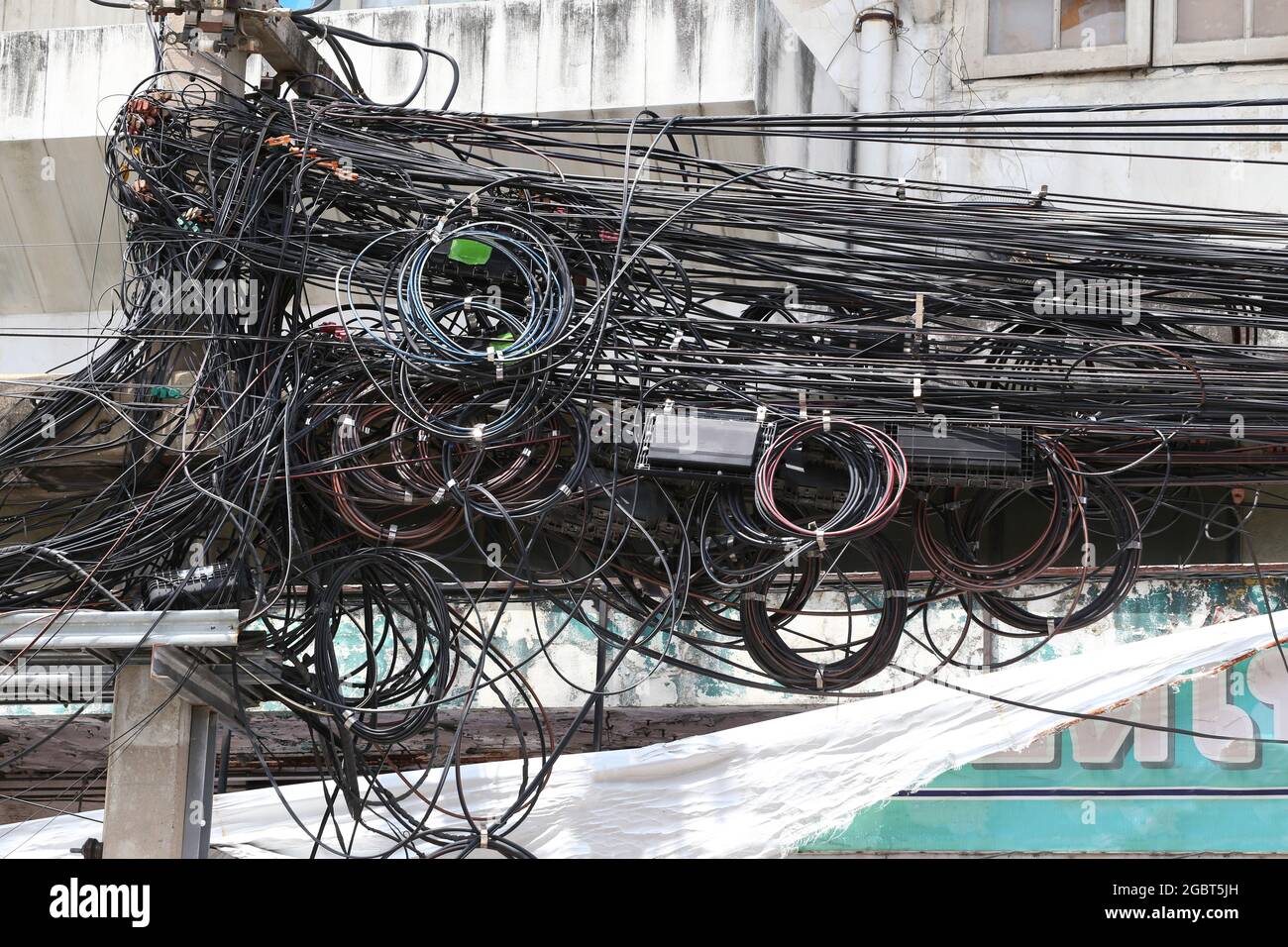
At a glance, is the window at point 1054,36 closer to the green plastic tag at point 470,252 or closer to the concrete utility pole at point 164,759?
the green plastic tag at point 470,252

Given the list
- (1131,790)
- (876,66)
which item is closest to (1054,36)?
(876,66)

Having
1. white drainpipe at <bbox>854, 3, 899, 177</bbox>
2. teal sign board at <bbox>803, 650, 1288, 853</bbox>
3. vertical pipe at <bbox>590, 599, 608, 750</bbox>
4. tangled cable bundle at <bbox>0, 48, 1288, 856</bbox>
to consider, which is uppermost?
white drainpipe at <bbox>854, 3, 899, 177</bbox>

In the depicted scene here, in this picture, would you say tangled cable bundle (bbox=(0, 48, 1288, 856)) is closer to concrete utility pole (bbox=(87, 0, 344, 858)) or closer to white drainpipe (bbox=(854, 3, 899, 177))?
concrete utility pole (bbox=(87, 0, 344, 858))

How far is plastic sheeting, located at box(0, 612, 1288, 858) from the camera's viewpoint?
17.8 feet

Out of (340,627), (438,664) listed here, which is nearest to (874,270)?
(438,664)

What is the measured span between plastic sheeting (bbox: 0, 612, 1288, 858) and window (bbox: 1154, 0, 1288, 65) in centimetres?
387

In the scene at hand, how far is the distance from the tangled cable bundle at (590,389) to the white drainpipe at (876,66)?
3488mm

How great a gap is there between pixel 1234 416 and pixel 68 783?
231 inches

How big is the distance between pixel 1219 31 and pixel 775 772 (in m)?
5.29

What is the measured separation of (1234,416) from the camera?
4590mm

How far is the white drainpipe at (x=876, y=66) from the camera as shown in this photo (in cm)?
841

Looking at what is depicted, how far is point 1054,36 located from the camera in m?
8.33

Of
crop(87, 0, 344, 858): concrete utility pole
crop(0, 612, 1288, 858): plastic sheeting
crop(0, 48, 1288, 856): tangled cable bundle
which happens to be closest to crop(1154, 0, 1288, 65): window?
crop(0, 48, 1288, 856): tangled cable bundle

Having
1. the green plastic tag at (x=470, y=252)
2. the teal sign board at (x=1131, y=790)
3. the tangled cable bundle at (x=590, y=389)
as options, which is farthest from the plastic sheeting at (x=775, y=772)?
the green plastic tag at (x=470, y=252)
